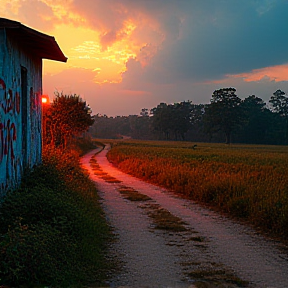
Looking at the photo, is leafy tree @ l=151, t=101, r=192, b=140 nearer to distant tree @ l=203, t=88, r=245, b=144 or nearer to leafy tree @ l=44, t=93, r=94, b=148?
distant tree @ l=203, t=88, r=245, b=144

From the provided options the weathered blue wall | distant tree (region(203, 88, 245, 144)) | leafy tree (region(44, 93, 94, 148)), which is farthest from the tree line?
the weathered blue wall

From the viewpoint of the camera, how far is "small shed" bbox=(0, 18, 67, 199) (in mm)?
8261

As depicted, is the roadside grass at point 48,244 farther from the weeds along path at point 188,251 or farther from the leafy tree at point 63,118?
the leafy tree at point 63,118

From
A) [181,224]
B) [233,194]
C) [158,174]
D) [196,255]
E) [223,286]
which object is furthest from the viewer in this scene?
[158,174]

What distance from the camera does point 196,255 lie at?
6922 mm

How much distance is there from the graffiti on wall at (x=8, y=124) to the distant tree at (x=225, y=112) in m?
76.9

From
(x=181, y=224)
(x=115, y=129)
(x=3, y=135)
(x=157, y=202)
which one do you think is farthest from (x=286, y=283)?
(x=115, y=129)

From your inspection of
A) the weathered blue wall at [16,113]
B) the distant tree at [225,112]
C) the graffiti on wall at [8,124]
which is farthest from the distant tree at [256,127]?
the graffiti on wall at [8,124]

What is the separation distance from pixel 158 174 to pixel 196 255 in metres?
12.7

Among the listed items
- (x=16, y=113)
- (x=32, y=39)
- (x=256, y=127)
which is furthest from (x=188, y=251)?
(x=256, y=127)

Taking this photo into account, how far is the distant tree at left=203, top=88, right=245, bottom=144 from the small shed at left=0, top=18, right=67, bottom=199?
73.4 m

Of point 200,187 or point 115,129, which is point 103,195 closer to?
point 200,187

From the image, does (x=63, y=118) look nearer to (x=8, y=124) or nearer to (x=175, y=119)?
(x=8, y=124)

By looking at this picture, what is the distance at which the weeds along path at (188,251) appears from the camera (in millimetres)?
5676
